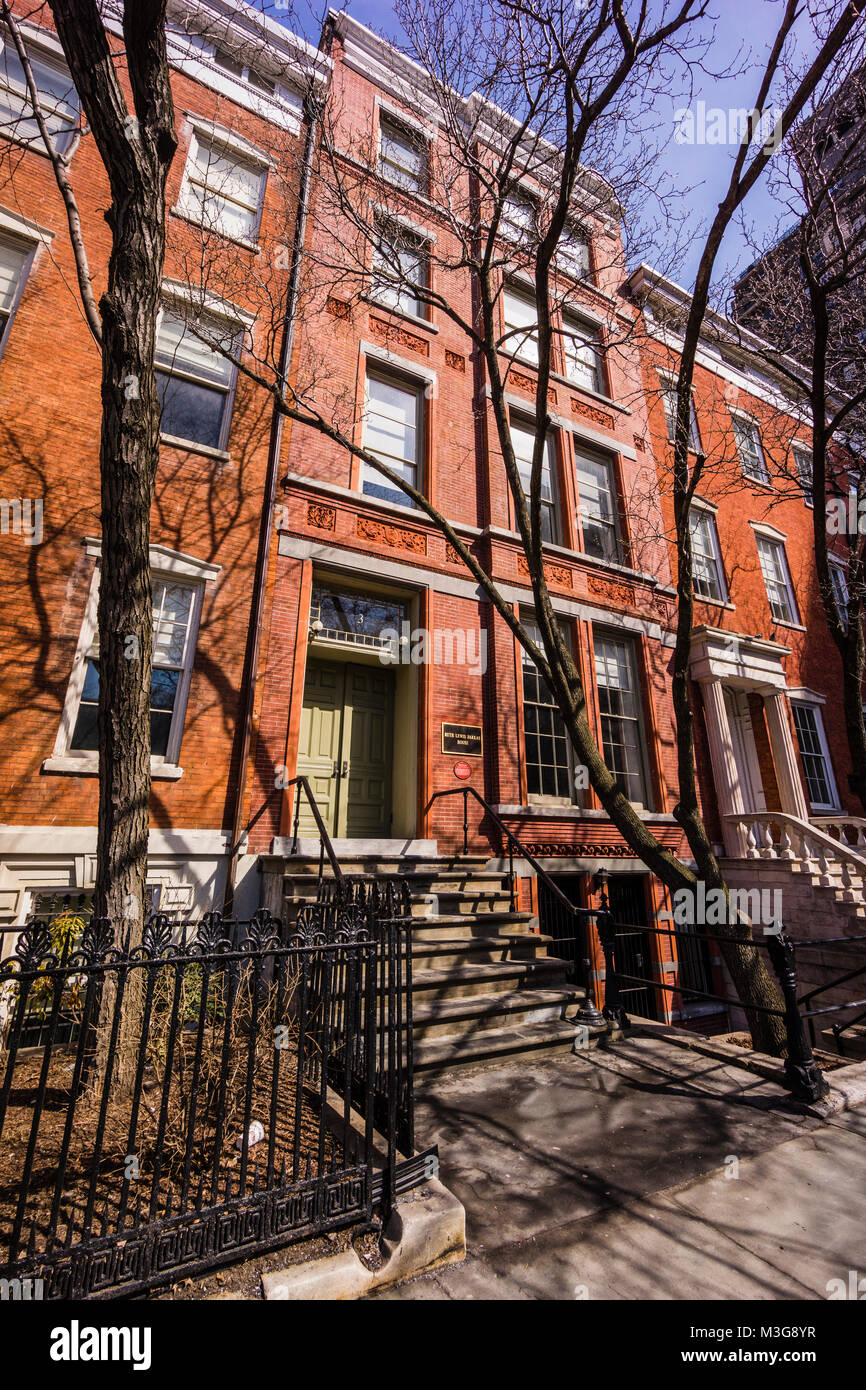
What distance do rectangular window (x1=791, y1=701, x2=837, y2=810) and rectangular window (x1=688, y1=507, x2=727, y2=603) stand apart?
3.66 meters

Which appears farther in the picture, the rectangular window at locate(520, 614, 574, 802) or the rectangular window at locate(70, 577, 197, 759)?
the rectangular window at locate(520, 614, 574, 802)

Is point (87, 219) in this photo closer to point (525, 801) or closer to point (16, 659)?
point (16, 659)

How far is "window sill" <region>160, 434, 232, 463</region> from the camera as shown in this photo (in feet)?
26.4

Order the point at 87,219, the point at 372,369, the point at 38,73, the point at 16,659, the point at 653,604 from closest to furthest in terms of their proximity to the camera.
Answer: the point at 16,659, the point at 87,219, the point at 38,73, the point at 372,369, the point at 653,604

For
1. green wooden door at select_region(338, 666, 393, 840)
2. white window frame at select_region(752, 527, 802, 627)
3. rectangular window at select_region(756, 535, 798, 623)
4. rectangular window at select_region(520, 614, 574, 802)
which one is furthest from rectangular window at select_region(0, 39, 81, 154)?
rectangular window at select_region(756, 535, 798, 623)

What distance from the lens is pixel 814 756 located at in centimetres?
1487

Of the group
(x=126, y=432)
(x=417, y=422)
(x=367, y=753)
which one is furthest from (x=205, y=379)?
(x=367, y=753)

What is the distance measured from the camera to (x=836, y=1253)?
2.79m

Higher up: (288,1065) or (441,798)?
(441,798)

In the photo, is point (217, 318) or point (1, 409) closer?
point (1, 409)

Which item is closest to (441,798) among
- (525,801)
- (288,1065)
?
(525,801)

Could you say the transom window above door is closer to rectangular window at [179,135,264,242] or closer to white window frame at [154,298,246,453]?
white window frame at [154,298,246,453]

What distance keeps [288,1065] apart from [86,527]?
639cm

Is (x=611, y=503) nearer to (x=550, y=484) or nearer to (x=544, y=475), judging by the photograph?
(x=550, y=484)
